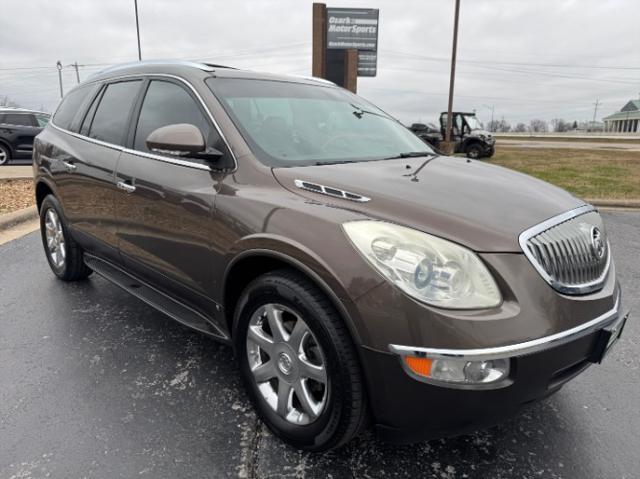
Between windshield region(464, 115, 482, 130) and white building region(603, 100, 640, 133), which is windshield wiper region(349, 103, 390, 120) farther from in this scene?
white building region(603, 100, 640, 133)

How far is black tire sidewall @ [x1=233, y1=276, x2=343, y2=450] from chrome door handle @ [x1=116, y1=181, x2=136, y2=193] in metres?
1.17

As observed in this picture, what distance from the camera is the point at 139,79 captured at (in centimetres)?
327

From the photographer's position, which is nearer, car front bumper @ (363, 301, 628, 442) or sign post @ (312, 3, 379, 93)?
car front bumper @ (363, 301, 628, 442)

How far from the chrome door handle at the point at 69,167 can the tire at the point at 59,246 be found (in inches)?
15.9

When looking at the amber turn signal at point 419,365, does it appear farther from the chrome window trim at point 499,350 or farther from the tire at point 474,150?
the tire at point 474,150

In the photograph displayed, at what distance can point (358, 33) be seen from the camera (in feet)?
89.5

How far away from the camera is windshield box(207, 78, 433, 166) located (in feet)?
8.42

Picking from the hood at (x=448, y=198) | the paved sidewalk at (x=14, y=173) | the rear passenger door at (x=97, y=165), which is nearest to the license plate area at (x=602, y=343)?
the hood at (x=448, y=198)

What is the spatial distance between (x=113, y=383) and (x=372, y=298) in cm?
178

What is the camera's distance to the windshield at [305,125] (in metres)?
2.57

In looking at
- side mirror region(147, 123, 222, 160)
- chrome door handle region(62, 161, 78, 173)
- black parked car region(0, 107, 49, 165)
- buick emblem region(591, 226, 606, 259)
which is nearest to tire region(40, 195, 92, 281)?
chrome door handle region(62, 161, 78, 173)

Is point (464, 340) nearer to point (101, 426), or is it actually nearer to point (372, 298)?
point (372, 298)

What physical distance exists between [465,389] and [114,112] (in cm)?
301

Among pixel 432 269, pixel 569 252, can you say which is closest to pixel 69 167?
pixel 432 269
